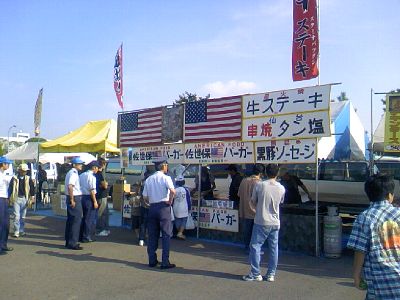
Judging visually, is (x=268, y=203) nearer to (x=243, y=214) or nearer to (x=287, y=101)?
(x=243, y=214)

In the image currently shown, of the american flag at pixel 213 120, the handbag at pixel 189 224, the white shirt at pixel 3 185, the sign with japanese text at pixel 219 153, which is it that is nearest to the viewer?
the white shirt at pixel 3 185

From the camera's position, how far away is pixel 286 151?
8.42m

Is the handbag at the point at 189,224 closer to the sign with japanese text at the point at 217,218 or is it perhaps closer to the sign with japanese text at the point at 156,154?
the sign with japanese text at the point at 217,218

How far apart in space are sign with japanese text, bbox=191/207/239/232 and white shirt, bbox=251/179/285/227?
3102mm

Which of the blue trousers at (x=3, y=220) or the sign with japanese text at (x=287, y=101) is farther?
the blue trousers at (x=3, y=220)

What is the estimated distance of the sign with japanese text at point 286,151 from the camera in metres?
8.08

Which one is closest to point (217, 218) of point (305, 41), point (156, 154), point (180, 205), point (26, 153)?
point (180, 205)

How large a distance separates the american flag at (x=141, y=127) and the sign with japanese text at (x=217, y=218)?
2.13 meters

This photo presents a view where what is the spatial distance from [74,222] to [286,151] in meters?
4.52

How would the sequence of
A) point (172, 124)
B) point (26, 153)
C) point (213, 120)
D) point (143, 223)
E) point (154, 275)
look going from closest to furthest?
point (154, 275) < point (143, 223) < point (213, 120) < point (172, 124) < point (26, 153)

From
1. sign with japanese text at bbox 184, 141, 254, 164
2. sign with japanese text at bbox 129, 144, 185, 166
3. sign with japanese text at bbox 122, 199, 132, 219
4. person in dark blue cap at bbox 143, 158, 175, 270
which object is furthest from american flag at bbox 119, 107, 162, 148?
person in dark blue cap at bbox 143, 158, 175, 270

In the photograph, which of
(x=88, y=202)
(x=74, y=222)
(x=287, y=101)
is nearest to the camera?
(x=287, y=101)

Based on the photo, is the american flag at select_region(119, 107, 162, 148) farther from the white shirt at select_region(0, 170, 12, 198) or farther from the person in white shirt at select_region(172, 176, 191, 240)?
the white shirt at select_region(0, 170, 12, 198)

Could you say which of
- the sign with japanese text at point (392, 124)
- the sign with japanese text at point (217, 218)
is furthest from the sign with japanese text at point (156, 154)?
the sign with japanese text at point (392, 124)
